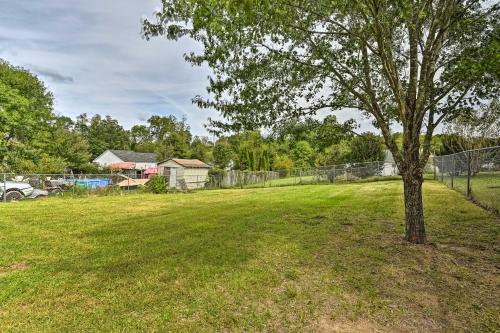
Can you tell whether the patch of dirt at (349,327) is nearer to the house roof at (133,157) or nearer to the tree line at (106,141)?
the tree line at (106,141)

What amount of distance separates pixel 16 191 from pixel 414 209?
17.0m

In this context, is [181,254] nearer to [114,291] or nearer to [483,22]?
[114,291]

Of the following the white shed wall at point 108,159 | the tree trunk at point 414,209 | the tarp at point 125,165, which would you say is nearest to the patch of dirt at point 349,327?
the tree trunk at point 414,209

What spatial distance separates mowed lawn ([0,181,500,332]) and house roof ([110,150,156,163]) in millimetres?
40842

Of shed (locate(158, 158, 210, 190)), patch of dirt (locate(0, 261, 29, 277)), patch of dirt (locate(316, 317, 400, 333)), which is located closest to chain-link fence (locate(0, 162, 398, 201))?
shed (locate(158, 158, 210, 190))

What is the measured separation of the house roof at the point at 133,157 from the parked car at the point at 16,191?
31192mm

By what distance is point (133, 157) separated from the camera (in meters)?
47.4

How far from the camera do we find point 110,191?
17.8 m

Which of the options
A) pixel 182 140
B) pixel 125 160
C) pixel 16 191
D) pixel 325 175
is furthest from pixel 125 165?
pixel 325 175

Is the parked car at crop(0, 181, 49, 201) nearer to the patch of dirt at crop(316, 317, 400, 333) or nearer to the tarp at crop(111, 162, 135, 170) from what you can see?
the patch of dirt at crop(316, 317, 400, 333)

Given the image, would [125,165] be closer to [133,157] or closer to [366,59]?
[133,157]

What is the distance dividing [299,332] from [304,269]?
163cm

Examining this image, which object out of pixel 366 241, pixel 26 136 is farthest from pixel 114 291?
pixel 26 136

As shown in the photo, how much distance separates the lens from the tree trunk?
5219 millimetres
